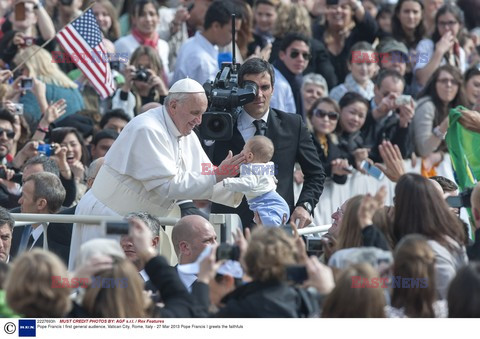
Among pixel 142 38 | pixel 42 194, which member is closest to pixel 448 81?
pixel 142 38

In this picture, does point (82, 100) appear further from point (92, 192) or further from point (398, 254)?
point (398, 254)

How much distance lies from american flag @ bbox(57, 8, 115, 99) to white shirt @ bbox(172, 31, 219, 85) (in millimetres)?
649

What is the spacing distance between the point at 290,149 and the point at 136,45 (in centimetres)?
415

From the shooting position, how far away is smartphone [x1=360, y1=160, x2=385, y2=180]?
10.9 metres

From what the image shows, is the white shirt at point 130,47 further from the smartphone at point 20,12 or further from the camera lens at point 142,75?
the smartphone at point 20,12

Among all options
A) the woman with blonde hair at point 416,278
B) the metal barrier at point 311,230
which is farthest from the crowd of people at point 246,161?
the metal barrier at point 311,230

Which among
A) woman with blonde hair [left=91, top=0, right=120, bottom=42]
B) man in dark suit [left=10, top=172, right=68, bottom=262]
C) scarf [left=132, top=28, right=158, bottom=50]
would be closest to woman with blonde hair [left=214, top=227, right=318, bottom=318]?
man in dark suit [left=10, top=172, right=68, bottom=262]

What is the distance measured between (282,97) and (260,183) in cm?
335

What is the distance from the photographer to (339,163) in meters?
11.0

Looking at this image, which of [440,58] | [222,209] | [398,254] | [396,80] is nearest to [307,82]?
[396,80]

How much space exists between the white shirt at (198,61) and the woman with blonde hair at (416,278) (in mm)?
5583

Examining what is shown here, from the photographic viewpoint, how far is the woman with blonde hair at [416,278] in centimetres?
607

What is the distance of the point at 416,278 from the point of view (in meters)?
6.09

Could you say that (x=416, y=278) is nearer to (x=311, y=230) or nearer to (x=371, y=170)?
(x=311, y=230)
